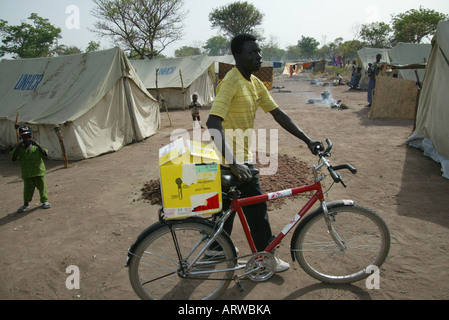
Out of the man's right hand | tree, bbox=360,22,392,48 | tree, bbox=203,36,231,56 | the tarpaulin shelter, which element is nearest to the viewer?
the man's right hand

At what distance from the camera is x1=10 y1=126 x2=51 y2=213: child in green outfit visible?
179 inches

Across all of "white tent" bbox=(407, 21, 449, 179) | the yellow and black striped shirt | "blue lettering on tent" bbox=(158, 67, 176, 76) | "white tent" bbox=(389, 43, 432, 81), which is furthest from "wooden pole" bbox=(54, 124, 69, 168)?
"white tent" bbox=(389, 43, 432, 81)

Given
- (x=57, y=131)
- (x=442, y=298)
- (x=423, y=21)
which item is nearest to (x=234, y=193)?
(x=442, y=298)

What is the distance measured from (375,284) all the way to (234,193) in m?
1.57

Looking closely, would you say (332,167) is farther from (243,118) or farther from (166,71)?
(166,71)

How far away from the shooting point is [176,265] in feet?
7.72

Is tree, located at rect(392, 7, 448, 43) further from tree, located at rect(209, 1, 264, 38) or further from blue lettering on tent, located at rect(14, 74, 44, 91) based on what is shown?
blue lettering on tent, located at rect(14, 74, 44, 91)

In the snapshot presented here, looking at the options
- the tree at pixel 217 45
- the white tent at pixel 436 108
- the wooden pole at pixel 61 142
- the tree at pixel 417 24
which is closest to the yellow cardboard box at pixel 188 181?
the white tent at pixel 436 108

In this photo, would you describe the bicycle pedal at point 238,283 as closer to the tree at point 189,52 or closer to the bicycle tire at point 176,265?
the bicycle tire at point 176,265

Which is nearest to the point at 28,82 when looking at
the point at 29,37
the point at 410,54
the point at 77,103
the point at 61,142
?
the point at 77,103

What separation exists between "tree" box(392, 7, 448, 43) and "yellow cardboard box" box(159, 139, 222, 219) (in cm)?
4079

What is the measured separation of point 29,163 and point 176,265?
11.8 feet

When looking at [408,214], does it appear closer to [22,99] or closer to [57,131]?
[57,131]
